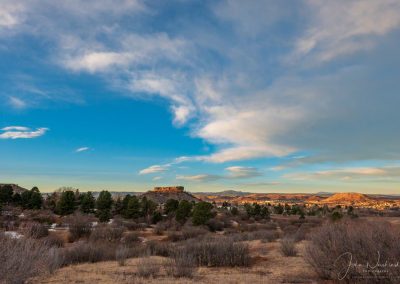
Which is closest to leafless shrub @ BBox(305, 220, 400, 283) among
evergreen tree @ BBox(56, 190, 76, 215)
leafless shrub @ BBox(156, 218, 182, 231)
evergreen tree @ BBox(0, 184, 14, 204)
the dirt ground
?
the dirt ground

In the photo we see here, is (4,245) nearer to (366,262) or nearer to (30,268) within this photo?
(30,268)

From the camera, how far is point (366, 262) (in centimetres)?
937

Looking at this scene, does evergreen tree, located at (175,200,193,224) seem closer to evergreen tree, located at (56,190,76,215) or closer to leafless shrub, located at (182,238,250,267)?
evergreen tree, located at (56,190,76,215)

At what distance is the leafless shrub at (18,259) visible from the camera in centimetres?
759

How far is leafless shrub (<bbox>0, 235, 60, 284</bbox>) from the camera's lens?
759cm

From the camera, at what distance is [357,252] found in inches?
384

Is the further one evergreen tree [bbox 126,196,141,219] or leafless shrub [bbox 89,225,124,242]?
evergreen tree [bbox 126,196,141,219]

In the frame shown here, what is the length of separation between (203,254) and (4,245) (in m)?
9.06

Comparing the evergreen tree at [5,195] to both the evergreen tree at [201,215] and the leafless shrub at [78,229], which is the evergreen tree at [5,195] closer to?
the evergreen tree at [201,215]

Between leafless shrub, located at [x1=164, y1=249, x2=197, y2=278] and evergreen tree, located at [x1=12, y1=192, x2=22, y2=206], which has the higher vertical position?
evergreen tree, located at [x1=12, y1=192, x2=22, y2=206]

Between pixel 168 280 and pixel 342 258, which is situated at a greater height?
pixel 342 258

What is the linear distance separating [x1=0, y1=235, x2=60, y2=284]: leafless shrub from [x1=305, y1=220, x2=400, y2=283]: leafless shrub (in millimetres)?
7966

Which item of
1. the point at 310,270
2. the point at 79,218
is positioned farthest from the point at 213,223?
the point at 310,270

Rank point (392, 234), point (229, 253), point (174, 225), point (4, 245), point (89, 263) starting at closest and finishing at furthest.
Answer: point (4, 245)
point (392, 234)
point (229, 253)
point (89, 263)
point (174, 225)
